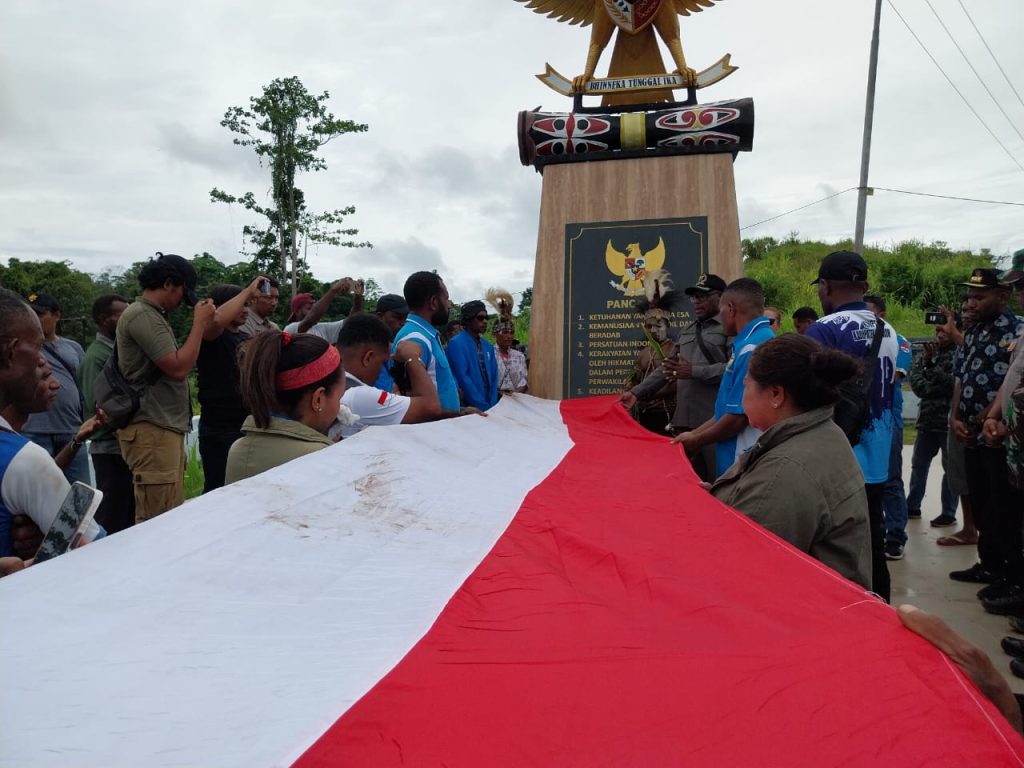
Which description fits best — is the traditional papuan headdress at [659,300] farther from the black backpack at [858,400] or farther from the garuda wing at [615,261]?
the black backpack at [858,400]

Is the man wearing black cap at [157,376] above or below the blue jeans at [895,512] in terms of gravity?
above

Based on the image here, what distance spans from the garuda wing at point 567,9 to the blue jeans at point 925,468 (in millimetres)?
4705

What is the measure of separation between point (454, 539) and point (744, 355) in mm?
2073

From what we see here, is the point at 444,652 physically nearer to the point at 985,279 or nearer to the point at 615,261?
the point at 985,279

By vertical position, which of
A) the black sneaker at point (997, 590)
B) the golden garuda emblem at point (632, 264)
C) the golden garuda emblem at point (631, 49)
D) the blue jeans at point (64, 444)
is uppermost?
the golden garuda emblem at point (631, 49)

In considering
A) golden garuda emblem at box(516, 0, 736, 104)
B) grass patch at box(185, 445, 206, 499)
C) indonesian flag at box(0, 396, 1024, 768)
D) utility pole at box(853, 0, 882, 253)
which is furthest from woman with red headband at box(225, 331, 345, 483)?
utility pole at box(853, 0, 882, 253)

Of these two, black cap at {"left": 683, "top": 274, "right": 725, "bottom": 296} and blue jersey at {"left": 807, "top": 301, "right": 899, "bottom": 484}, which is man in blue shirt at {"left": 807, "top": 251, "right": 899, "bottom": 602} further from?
black cap at {"left": 683, "top": 274, "right": 725, "bottom": 296}

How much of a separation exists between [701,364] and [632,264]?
1.59 metres

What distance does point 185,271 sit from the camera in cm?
394

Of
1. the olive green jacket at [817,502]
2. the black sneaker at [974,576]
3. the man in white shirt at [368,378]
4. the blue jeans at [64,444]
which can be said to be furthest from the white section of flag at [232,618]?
the black sneaker at [974,576]

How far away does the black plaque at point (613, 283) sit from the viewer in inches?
231

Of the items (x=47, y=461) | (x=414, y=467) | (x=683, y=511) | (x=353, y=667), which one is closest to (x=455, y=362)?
(x=414, y=467)

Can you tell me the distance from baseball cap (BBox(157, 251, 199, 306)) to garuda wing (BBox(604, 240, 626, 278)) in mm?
3213

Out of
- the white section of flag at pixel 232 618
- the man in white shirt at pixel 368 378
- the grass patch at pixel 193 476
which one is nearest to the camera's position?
the white section of flag at pixel 232 618
